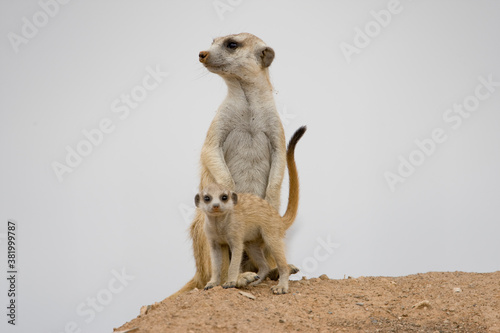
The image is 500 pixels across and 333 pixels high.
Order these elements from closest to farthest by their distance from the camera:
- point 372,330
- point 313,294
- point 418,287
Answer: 1. point 372,330
2. point 313,294
3. point 418,287

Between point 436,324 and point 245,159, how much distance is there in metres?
2.06

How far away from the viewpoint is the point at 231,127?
544 centimetres

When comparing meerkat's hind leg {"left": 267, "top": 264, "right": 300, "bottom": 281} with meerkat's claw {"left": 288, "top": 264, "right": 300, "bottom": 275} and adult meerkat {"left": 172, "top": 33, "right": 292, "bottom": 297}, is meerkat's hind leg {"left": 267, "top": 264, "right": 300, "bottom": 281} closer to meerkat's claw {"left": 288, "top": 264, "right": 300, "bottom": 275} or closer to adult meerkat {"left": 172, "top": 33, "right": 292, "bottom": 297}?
meerkat's claw {"left": 288, "top": 264, "right": 300, "bottom": 275}

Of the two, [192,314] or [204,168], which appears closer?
[192,314]

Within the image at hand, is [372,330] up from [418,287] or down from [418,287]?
down

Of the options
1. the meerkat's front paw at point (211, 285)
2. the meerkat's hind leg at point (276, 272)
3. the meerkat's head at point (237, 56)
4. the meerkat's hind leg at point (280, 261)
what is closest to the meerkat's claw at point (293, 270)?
the meerkat's hind leg at point (276, 272)

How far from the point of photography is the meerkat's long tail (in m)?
5.32

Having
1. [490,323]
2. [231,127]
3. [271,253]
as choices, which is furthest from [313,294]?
[231,127]

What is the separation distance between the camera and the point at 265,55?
546 cm

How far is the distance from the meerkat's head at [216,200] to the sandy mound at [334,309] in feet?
1.79

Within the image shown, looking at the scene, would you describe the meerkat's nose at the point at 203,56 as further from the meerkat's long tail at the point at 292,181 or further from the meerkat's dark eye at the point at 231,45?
the meerkat's long tail at the point at 292,181

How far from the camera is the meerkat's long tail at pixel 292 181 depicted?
17.5ft

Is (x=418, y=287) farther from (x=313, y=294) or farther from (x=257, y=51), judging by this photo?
(x=257, y=51)

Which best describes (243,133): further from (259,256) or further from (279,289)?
(279,289)
